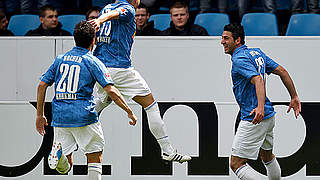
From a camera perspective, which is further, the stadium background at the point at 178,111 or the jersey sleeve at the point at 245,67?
the stadium background at the point at 178,111

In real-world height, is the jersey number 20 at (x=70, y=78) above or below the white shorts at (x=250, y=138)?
above

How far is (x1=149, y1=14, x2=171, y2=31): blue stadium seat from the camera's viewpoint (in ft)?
31.8

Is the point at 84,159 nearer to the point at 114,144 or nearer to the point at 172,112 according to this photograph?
the point at 114,144

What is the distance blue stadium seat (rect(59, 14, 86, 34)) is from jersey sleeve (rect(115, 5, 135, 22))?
322 cm

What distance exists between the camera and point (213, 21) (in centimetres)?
952

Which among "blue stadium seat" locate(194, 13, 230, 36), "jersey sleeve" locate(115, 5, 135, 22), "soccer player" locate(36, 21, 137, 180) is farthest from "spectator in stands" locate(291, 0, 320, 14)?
"soccer player" locate(36, 21, 137, 180)

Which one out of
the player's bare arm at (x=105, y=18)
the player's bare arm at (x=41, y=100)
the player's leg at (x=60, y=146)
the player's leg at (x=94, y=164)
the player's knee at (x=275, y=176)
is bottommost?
the player's knee at (x=275, y=176)

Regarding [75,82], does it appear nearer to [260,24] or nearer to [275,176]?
[275,176]

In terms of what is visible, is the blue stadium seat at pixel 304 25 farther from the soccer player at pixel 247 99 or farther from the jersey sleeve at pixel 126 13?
the jersey sleeve at pixel 126 13

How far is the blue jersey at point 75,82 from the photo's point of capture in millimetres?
5953

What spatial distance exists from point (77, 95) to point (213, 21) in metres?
4.02

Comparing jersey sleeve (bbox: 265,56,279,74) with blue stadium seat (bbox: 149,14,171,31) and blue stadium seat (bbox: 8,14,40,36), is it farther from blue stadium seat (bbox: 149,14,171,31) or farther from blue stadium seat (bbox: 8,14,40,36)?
blue stadium seat (bbox: 8,14,40,36)

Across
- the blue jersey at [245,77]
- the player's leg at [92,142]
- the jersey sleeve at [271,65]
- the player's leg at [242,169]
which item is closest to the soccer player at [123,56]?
the player's leg at [242,169]

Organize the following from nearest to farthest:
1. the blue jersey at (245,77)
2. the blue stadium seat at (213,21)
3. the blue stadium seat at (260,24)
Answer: the blue jersey at (245,77) < the blue stadium seat at (260,24) < the blue stadium seat at (213,21)
